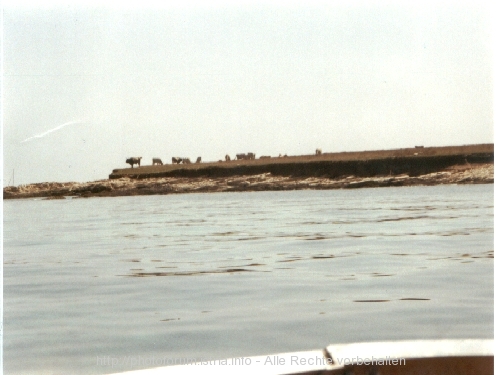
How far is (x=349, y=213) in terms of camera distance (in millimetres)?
3541

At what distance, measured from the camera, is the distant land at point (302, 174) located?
3.28 metres

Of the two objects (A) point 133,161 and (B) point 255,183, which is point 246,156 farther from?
(A) point 133,161

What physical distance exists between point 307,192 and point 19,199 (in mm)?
1742

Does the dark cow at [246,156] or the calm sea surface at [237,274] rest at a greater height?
the dark cow at [246,156]

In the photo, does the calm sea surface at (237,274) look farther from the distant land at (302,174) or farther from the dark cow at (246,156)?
the dark cow at (246,156)

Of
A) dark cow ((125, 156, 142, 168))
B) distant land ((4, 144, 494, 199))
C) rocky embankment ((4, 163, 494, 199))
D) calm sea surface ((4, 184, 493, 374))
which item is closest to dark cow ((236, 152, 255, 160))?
distant land ((4, 144, 494, 199))

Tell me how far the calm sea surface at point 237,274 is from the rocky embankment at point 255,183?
0.06 m

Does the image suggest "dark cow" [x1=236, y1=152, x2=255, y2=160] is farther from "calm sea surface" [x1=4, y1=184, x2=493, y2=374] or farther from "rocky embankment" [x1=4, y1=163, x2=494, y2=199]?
"calm sea surface" [x1=4, y1=184, x2=493, y2=374]

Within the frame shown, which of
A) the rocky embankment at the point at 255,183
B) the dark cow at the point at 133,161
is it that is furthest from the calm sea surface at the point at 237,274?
the dark cow at the point at 133,161

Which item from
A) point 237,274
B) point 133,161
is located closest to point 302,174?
point 237,274

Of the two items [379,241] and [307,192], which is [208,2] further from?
[379,241]

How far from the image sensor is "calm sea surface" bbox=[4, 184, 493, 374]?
3023 mm

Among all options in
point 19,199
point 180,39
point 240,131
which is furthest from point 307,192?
point 19,199

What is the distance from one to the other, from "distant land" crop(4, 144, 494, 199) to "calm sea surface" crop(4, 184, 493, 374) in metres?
0.07
